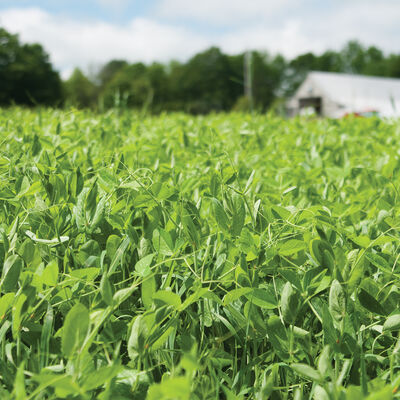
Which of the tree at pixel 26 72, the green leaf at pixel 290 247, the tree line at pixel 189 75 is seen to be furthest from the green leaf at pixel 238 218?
the tree at pixel 26 72

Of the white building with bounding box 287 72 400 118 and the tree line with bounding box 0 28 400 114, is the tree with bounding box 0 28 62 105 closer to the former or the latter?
the tree line with bounding box 0 28 400 114

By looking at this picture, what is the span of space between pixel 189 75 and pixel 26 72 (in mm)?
29952

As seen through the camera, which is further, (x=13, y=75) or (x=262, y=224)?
(x=13, y=75)

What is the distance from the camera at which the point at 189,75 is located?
70812mm

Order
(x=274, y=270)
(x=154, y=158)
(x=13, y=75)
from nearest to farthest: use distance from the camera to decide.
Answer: (x=274, y=270) → (x=154, y=158) → (x=13, y=75)

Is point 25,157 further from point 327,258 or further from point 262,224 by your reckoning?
point 327,258

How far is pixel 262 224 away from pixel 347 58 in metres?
96.8

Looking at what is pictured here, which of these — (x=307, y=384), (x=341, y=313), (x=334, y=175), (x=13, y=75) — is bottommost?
(x=307, y=384)

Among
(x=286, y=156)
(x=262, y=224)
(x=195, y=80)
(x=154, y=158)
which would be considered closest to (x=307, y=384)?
(x=262, y=224)

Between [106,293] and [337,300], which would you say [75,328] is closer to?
[106,293]

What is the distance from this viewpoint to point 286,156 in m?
2.02

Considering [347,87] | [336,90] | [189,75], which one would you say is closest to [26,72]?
[189,75]

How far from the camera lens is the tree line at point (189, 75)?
46438mm

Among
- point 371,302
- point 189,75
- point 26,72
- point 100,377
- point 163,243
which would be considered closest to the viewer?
point 100,377
